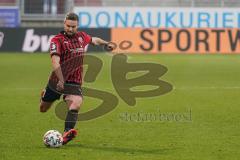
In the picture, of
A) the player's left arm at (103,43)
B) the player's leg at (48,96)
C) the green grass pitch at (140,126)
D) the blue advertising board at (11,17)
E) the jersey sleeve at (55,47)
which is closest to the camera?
the green grass pitch at (140,126)

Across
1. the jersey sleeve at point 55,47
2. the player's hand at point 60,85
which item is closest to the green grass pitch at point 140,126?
the player's hand at point 60,85

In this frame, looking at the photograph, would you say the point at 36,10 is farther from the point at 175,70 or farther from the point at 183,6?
the point at 175,70

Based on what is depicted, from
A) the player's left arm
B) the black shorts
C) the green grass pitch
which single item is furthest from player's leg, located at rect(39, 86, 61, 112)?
the player's left arm

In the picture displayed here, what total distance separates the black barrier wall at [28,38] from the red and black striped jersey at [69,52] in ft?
79.7

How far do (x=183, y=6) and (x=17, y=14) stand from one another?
9.43m

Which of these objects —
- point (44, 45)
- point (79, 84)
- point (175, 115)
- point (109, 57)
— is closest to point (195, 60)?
point (109, 57)

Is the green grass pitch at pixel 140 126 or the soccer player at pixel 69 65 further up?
the soccer player at pixel 69 65

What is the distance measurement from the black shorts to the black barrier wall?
23.9 metres

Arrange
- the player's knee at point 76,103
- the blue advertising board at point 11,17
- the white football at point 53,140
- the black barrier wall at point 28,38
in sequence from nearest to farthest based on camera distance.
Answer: the white football at point 53,140 < the player's knee at point 76,103 < the black barrier wall at point 28,38 < the blue advertising board at point 11,17

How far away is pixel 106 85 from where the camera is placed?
65.7 feet

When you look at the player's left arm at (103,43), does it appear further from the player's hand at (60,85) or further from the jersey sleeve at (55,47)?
the player's hand at (60,85)

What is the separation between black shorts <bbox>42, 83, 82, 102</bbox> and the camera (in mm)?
10352

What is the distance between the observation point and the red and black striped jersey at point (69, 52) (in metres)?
10.2

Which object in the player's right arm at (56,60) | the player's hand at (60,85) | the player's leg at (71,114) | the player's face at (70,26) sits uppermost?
the player's face at (70,26)
